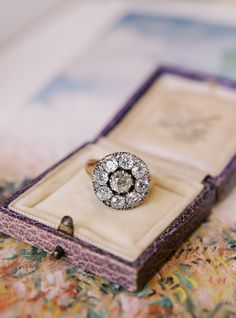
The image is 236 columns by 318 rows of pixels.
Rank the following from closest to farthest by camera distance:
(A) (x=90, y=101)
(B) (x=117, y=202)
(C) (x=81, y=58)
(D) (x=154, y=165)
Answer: (B) (x=117, y=202) < (D) (x=154, y=165) < (A) (x=90, y=101) < (C) (x=81, y=58)

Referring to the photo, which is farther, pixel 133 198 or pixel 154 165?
pixel 154 165

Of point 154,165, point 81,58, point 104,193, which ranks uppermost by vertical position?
point 81,58

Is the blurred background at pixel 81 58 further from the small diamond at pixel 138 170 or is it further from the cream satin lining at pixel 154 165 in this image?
the small diamond at pixel 138 170

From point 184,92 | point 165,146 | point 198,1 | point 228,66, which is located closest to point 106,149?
point 165,146

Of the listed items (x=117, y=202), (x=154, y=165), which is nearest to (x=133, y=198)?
(x=117, y=202)

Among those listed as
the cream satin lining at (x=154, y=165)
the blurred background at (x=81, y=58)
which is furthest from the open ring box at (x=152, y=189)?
the blurred background at (x=81, y=58)

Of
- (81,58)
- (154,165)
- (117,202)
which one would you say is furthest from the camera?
(81,58)

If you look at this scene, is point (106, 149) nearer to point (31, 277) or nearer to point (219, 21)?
point (31, 277)

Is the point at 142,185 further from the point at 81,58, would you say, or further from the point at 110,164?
the point at 81,58
